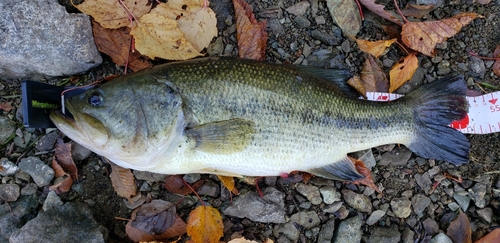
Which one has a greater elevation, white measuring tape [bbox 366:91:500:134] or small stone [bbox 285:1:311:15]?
small stone [bbox 285:1:311:15]

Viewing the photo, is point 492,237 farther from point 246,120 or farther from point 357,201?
point 246,120

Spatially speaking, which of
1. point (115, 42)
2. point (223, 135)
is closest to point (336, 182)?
point (223, 135)

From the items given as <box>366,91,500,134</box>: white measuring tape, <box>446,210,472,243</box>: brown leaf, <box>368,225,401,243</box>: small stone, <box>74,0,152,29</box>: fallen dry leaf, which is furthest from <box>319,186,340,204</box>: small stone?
<box>74,0,152,29</box>: fallen dry leaf

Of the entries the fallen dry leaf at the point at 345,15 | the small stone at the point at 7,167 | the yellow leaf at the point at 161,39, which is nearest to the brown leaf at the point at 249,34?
the yellow leaf at the point at 161,39

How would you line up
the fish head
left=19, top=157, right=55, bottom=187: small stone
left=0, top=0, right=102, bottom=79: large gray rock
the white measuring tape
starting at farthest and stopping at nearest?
the white measuring tape < left=19, top=157, right=55, bottom=187: small stone < left=0, top=0, right=102, bottom=79: large gray rock < the fish head

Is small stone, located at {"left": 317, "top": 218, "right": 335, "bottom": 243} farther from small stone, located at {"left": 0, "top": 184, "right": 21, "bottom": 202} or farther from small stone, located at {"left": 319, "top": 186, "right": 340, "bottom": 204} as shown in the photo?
small stone, located at {"left": 0, "top": 184, "right": 21, "bottom": 202}
